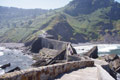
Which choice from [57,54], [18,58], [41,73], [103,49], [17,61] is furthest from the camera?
[103,49]

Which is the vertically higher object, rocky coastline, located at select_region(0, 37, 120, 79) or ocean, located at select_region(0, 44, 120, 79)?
rocky coastline, located at select_region(0, 37, 120, 79)

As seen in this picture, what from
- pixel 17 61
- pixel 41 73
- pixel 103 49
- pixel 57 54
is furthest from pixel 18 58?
pixel 41 73

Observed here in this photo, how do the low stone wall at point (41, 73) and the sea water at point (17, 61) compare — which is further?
the sea water at point (17, 61)

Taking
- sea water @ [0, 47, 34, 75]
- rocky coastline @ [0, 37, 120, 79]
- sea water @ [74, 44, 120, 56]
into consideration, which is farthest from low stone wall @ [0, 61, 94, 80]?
sea water @ [74, 44, 120, 56]

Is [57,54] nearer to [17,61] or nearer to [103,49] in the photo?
[17,61]

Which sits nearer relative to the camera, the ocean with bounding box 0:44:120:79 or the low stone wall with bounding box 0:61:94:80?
the low stone wall with bounding box 0:61:94:80

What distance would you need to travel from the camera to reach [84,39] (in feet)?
496

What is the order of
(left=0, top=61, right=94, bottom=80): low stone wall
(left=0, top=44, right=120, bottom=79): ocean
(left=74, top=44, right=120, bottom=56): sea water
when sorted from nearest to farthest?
(left=0, top=61, right=94, bottom=80): low stone wall
(left=0, top=44, right=120, bottom=79): ocean
(left=74, top=44, right=120, bottom=56): sea water

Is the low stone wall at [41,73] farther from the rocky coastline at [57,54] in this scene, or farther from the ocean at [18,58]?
the ocean at [18,58]

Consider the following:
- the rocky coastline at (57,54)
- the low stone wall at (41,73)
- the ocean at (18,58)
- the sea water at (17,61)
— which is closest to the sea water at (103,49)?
the ocean at (18,58)

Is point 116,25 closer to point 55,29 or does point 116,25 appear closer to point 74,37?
point 74,37

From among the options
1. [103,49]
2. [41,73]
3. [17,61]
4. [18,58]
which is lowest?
[103,49]

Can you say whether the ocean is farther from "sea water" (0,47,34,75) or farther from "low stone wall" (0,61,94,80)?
"low stone wall" (0,61,94,80)

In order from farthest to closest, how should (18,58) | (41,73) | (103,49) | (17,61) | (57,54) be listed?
(103,49) < (18,58) < (17,61) < (57,54) < (41,73)
